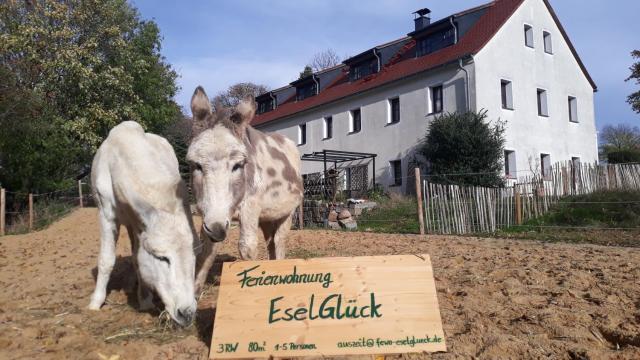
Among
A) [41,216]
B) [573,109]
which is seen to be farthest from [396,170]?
[41,216]

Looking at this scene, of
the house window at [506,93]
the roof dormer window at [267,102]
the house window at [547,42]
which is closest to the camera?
Answer: the house window at [506,93]

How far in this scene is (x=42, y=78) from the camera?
21250 millimetres

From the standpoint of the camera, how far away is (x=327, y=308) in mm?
3121

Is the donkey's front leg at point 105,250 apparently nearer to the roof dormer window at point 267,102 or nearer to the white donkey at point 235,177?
the white donkey at point 235,177

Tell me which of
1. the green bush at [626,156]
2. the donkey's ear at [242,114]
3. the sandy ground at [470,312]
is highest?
the green bush at [626,156]

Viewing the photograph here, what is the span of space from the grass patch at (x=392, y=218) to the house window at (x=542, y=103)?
9.41 meters

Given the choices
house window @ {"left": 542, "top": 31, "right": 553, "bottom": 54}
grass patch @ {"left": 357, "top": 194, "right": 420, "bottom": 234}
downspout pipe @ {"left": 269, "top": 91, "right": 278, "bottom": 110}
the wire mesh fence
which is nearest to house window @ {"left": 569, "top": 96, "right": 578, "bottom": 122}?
house window @ {"left": 542, "top": 31, "right": 553, "bottom": 54}

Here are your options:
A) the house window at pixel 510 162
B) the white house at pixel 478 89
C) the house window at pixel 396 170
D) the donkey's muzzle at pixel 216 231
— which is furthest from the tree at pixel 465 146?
the donkey's muzzle at pixel 216 231

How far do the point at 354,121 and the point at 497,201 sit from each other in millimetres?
14294

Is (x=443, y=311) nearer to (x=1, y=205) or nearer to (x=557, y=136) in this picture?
(x=1, y=205)

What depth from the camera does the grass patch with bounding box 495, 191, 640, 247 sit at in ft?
32.7

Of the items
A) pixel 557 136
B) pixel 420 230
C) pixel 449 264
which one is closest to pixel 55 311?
pixel 449 264

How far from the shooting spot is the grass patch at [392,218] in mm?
13618

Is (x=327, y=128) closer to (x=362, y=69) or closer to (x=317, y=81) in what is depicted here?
(x=362, y=69)
